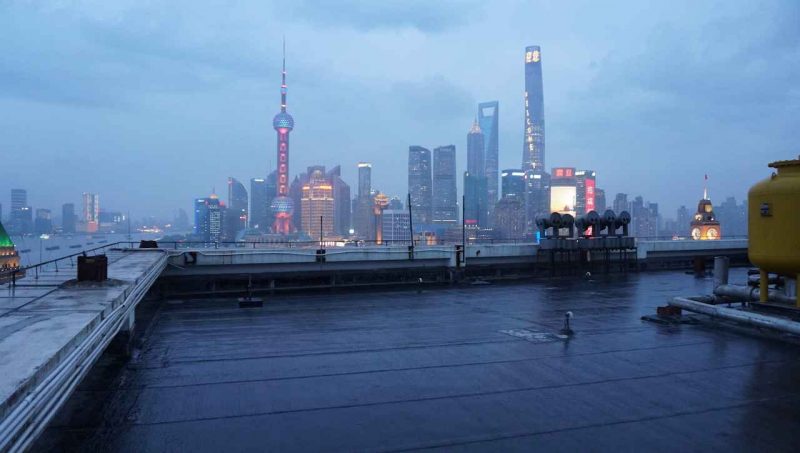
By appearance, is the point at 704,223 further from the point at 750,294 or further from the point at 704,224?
the point at 750,294

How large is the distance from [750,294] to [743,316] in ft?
8.56

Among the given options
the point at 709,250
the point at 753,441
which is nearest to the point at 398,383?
the point at 753,441

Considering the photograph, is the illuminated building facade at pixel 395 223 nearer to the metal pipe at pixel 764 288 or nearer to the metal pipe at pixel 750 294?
the metal pipe at pixel 750 294

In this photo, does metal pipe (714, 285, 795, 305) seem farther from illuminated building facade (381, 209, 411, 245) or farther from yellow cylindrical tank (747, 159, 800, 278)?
illuminated building facade (381, 209, 411, 245)

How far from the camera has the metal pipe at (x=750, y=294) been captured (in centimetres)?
1538

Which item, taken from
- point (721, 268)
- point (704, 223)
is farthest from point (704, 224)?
point (721, 268)

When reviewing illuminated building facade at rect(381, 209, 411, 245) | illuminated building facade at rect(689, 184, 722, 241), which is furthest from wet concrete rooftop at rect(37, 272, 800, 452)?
illuminated building facade at rect(381, 209, 411, 245)

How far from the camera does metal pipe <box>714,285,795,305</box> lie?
50.5ft

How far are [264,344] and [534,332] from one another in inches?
276

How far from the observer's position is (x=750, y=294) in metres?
16.6

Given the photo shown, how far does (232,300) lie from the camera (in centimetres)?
2034

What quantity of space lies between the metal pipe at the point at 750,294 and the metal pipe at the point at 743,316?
53.9 inches

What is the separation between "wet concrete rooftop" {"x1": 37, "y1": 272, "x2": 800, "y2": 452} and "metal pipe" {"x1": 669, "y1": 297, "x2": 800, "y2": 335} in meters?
0.56

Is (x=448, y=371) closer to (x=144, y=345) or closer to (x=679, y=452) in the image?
(x=679, y=452)
